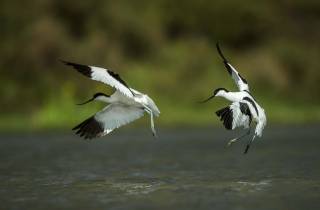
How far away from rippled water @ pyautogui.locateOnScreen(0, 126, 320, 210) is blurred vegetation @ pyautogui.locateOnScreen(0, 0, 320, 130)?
5.88m

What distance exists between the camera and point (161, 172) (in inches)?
677

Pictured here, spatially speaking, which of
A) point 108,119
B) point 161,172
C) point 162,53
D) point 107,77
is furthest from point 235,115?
point 162,53

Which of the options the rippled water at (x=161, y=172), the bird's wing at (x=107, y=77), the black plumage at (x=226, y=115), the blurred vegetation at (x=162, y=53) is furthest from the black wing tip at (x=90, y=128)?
the blurred vegetation at (x=162, y=53)

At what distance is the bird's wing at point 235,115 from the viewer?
16016 millimetres

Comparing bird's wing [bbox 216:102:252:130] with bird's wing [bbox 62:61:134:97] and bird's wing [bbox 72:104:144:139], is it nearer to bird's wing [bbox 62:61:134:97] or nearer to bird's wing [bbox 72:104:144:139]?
bird's wing [bbox 72:104:144:139]

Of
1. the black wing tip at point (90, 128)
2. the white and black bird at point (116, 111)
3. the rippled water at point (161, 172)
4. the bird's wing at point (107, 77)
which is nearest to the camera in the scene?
the rippled water at point (161, 172)

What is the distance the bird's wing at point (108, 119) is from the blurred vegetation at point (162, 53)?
1525cm

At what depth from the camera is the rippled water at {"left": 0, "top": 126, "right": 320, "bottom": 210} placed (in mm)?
13180

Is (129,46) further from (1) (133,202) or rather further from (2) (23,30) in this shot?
(1) (133,202)

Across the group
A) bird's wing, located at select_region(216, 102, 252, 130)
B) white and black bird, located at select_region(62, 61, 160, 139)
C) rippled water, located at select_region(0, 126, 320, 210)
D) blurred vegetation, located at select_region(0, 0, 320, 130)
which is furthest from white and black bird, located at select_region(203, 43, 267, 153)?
blurred vegetation, located at select_region(0, 0, 320, 130)

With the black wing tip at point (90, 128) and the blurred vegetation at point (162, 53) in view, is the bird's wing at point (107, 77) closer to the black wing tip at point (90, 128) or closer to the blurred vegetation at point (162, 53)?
the black wing tip at point (90, 128)

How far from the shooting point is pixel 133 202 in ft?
42.8

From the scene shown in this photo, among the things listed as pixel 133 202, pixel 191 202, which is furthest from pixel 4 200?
pixel 191 202

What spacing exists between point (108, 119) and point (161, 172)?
5.87 ft
